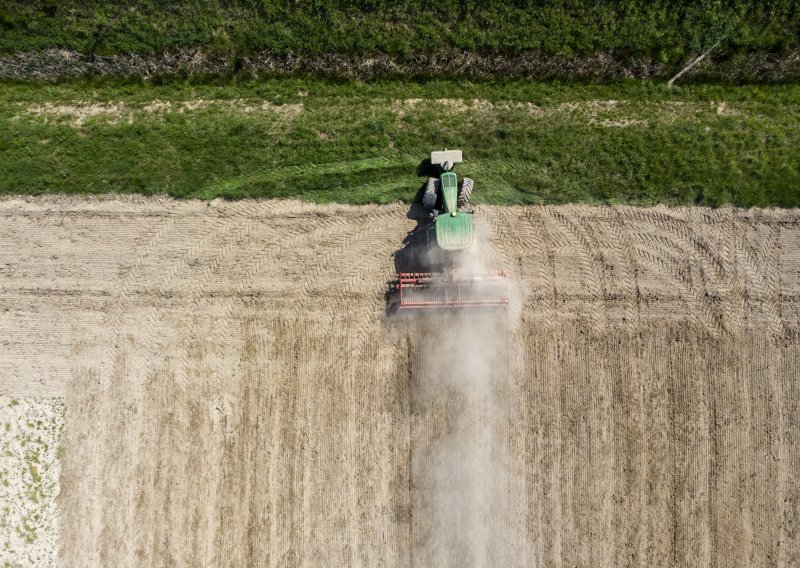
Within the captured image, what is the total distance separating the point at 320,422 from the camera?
1278 centimetres

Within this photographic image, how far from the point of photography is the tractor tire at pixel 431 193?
12652mm

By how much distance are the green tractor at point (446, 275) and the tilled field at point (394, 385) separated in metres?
0.51

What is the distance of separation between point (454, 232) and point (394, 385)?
4.01 m

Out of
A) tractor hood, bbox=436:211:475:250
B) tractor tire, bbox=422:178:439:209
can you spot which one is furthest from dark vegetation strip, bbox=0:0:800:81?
tractor hood, bbox=436:211:475:250

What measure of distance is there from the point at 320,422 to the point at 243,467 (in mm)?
2150

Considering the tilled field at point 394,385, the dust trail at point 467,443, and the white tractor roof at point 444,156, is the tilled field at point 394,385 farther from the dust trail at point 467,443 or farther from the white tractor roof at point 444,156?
the white tractor roof at point 444,156

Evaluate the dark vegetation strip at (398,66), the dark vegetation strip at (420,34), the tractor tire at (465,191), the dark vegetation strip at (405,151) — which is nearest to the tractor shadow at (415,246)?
the dark vegetation strip at (405,151)

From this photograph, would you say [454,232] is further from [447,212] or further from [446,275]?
[446,275]

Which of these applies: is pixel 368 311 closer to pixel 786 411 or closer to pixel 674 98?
pixel 674 98

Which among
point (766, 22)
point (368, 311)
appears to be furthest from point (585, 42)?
point (368, 311)

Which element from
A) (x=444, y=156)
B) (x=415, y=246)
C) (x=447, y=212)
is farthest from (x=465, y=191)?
(x=415, y=246)

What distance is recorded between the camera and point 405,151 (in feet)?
43.2

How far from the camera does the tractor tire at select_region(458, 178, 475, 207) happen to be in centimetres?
1265

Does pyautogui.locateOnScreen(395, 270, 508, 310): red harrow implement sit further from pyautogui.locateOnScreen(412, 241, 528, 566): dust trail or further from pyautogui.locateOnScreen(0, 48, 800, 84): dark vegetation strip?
pyautogui.locateOnScreen(0, 48, 800, 84): dark vegetation strip
